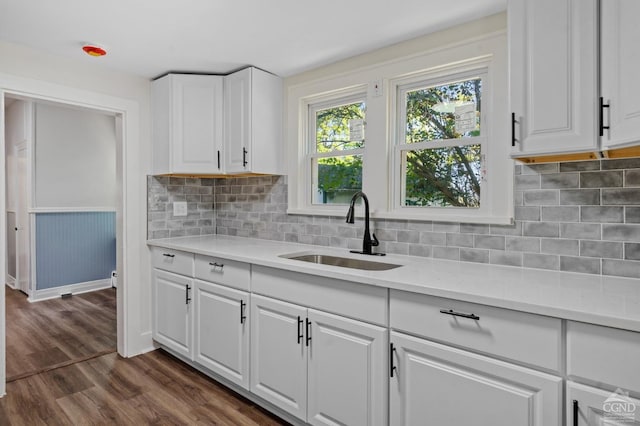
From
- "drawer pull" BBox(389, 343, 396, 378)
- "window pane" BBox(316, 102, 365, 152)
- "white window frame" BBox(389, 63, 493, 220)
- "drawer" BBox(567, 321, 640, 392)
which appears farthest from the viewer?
"window pane" BBox(316, 102, 365, 152)

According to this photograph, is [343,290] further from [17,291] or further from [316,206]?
[17,291]

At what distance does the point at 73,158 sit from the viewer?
15.7 ft

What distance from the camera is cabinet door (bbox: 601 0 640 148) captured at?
1184 millimetres

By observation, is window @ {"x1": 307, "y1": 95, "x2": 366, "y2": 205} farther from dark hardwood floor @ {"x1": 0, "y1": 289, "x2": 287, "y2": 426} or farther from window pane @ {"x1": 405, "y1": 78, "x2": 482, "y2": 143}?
dark hardwood floor @ {"x1": 0, "y1": 289, "x2": 287, "y2": 426}

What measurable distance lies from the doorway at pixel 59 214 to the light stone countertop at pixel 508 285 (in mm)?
3108

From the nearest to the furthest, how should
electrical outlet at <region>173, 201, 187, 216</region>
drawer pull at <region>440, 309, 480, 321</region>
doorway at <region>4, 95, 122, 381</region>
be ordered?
drawer pull at <region>440, 309, 480, 321</region> < electrical outlet at <region>173, 201, 187, 216</region> < doorway at <region>4, 95, 122, 381</region>

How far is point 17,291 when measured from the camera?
4.74m

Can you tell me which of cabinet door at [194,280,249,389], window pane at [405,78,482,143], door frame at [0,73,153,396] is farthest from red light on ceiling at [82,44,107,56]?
window pane at [405,78,482,143]

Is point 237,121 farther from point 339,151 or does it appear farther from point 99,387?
point 99,387

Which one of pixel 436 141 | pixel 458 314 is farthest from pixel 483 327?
A: pixel 436 141

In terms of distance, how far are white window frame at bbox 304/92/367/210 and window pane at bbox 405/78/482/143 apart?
38 cm

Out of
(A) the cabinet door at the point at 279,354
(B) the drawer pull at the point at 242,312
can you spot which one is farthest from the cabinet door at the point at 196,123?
(A) the cabinet door at the point at 279,354

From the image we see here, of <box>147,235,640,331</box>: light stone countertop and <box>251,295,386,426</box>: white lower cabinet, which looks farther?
<box>251,295,386,426</box>: white lower cabinet

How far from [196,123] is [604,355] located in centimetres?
274
